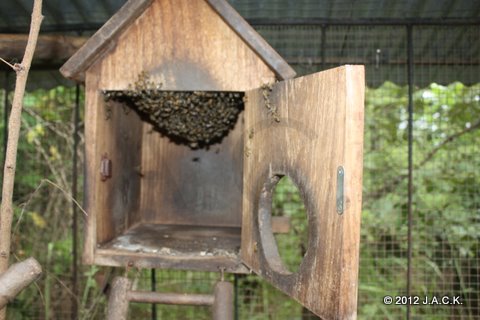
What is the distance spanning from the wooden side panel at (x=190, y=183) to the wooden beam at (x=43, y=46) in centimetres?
74

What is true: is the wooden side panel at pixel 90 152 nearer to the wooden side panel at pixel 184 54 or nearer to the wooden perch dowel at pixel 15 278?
the wooden side panel at pixel 184 54

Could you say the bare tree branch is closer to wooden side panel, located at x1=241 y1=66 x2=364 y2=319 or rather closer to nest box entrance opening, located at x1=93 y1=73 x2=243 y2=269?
nest box entrance opening, located at x1=93 y1=73 x2=243 y2=269

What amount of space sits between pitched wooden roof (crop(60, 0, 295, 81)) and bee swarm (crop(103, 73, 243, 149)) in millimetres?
236

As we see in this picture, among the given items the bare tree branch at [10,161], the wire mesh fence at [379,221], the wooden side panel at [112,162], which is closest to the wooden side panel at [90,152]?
the wooden side panel at [112,162]

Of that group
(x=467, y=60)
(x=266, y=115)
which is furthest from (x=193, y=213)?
(x=467, y=60)

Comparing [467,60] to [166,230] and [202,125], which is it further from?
[166,230]

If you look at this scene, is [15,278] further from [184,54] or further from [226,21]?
[226,21]

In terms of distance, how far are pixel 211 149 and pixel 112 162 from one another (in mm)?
1026

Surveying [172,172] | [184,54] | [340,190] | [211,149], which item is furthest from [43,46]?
[340,190]

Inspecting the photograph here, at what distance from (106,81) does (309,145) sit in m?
1.20

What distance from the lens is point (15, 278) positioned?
157cm

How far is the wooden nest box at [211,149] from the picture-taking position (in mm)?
1445

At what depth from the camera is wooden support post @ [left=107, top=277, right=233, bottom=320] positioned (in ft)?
7.56

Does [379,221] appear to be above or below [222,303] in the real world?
above
